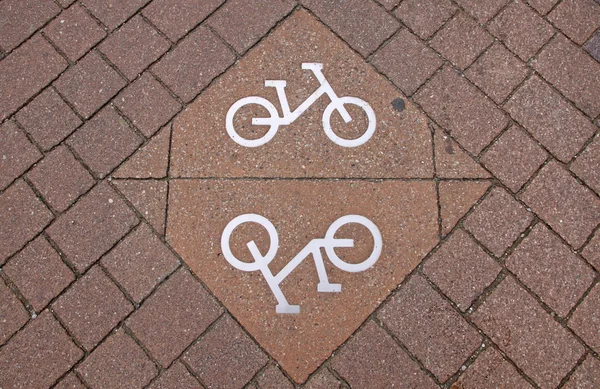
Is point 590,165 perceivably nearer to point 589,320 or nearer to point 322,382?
point 589,320

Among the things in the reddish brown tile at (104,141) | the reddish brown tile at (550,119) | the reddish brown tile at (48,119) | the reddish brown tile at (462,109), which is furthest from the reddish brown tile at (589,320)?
the reddish brown tile at (48,119)

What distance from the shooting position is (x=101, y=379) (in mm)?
2674

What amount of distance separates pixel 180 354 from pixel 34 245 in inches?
42.4

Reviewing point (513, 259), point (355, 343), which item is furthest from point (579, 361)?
point (355, 343)

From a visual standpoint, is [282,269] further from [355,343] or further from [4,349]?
[4,349]

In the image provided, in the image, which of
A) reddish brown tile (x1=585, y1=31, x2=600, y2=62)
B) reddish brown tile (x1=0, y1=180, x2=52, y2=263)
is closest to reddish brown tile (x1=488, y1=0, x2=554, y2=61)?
reddish brown tile (x1=585, y1=31, x2=600, y2=62)

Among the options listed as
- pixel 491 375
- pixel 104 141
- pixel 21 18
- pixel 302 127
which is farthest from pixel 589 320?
pixel 21 18

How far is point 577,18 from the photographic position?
328 cm

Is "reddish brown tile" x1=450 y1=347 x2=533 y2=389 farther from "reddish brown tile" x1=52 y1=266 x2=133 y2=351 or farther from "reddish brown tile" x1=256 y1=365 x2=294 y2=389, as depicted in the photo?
"reddish brown tile" x1=52 y1=266 x2=133 y2=351

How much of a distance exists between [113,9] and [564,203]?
122 inches

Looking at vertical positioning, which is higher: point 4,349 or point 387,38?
point 387,38

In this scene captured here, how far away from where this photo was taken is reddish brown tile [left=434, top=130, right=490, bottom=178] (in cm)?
297

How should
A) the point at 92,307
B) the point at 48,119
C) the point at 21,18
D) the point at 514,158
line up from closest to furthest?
the point at 92,307
the point at 514,158
the point at 48,119
the point at 21,18

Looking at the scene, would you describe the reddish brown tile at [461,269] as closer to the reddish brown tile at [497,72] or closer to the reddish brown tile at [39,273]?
the reddish brown tile at [497,72]
